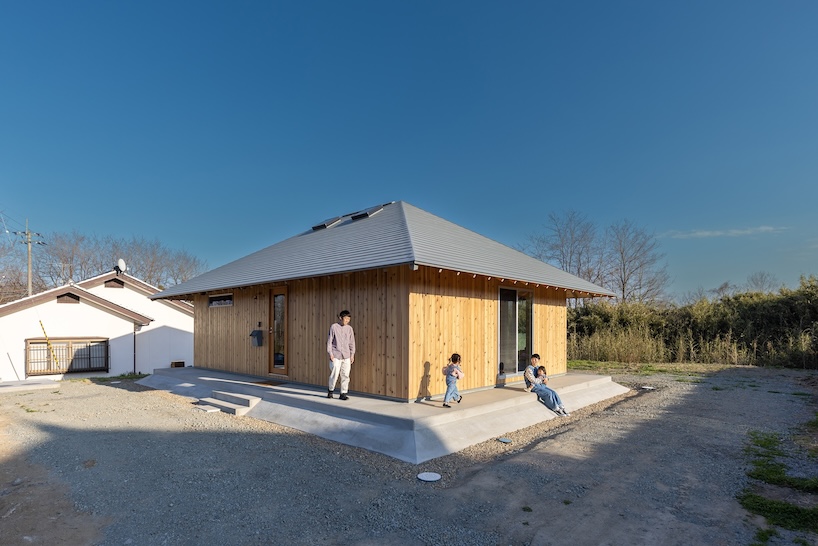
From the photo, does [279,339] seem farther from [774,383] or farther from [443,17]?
[774,383]

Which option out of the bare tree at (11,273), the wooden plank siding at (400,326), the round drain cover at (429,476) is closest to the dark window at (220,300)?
the wooden plank siding at (400,326)

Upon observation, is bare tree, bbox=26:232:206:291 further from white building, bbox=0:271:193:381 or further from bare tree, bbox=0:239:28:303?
white building, bbox=0:271:193:381

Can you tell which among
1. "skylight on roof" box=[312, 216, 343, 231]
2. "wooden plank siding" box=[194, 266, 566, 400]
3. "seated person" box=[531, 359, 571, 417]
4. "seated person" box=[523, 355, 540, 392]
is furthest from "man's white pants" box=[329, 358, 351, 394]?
"skylight on roof" box=[312, 216, 343, 231]

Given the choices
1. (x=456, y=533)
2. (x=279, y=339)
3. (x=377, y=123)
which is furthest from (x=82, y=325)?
(x=456, y=533)

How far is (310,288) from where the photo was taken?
884cm

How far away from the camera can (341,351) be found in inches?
283

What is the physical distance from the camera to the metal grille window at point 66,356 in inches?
588

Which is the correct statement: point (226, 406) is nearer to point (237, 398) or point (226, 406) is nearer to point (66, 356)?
point (237, 398)

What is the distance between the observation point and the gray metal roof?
23.7 feet

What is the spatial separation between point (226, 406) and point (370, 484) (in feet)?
15.9

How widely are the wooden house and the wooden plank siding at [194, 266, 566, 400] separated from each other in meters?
0.02

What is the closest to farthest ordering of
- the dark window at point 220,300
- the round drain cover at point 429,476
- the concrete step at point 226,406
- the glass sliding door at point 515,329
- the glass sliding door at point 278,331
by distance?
1. the round drain cover at point 429,476
2. the concrete step at point 226,406
3. the glass sliding door at point 515,329
4. the glass sliding door at point 278,331
5. the dark window at point 220,300

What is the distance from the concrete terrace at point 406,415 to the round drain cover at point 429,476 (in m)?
0.42

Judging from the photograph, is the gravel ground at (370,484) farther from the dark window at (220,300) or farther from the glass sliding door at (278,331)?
the dark window at (220,300)
